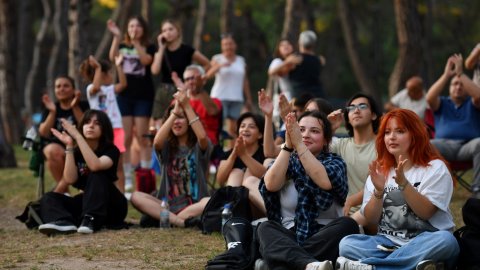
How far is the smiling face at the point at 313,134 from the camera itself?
24.1ft

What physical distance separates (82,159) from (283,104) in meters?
2.35

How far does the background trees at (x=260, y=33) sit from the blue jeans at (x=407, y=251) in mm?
6191

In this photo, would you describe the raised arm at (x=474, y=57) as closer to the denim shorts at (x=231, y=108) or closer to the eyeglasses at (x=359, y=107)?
the eyeglasses at (x=359, y=107)

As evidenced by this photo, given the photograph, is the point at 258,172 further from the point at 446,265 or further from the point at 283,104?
the point at 446,265

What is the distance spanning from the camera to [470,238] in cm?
675

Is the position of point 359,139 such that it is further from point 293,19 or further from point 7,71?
point 7,71

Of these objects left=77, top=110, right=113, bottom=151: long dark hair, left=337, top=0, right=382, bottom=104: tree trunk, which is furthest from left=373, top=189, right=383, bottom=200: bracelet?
left=337, top=0, right=382, bottom=104: tree trunk

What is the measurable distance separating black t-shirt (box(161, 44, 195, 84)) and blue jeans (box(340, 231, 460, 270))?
240 inches

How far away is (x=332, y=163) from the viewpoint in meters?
7.24

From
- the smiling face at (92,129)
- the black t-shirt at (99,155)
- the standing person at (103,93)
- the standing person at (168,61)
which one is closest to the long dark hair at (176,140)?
the black t-shirt at (99,155)

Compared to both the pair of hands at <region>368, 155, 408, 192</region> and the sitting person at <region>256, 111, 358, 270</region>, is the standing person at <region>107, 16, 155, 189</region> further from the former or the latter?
the pair of hands at <region>368, 155, 408, 192</region>

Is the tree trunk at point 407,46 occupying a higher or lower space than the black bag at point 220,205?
higher

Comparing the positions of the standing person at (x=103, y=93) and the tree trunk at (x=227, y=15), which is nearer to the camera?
the standing person at (x=103, y=93)

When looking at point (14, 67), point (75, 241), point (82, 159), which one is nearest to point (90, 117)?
point (82, 159)
